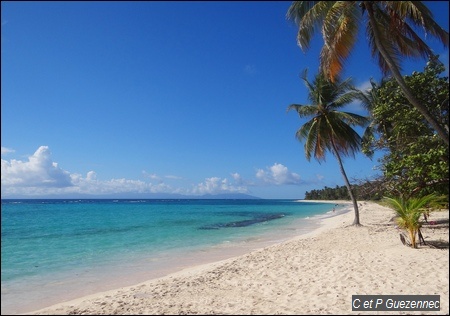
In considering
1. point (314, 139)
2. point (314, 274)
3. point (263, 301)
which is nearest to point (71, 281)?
point (263, 301)

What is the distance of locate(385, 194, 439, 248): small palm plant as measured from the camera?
7746 millimetres

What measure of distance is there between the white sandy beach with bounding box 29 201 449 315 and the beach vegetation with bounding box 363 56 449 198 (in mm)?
2279

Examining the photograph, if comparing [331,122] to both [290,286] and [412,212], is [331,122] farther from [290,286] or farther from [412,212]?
[290,286]

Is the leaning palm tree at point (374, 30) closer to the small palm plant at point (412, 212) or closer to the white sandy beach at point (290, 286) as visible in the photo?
the small palm plant at point (412, 212)

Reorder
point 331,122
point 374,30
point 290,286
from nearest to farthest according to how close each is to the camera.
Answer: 1. point 290,286
2. point 374,30
3. point 331,122

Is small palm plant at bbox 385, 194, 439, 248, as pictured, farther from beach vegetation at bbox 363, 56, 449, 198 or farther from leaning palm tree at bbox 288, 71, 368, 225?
leaning palm tree at bbox 288, 71, 368, 225

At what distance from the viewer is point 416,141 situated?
10.3m

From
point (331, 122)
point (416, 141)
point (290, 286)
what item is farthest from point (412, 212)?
point (331, 122)

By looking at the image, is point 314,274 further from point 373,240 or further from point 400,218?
point 373,240

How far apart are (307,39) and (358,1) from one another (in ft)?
5.38

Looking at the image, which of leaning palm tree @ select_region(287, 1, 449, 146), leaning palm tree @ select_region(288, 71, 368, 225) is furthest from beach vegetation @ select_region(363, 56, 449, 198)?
leaning palm tree @ select_region(288, 71, 368, 225)

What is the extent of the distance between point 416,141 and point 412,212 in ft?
11.9

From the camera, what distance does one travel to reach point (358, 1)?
7.85 m

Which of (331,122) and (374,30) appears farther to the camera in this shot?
(331,122)
